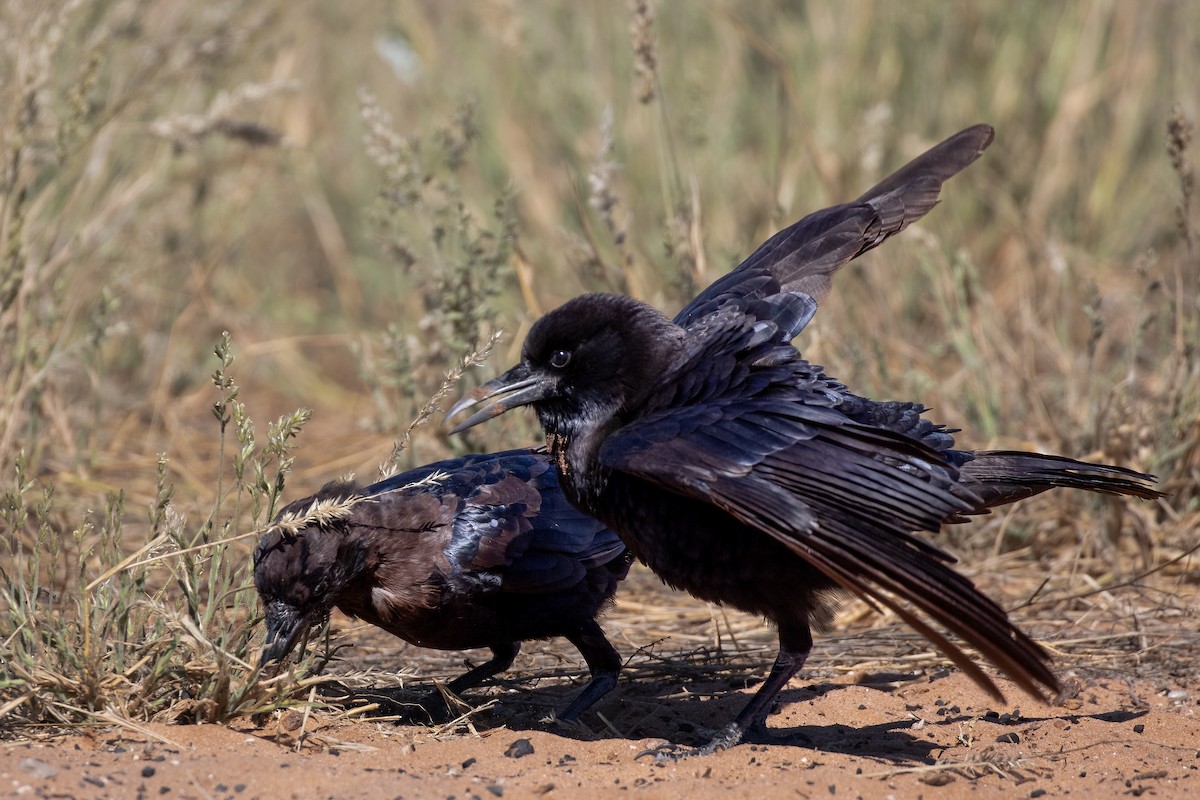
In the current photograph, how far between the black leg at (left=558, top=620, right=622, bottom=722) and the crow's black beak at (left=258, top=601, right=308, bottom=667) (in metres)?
0.92

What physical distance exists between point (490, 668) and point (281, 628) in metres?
0.90

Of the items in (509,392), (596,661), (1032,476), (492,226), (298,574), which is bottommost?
(596,661)

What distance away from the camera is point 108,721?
3291mm

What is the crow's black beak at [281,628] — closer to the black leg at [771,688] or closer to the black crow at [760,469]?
the black crow at [760,469]

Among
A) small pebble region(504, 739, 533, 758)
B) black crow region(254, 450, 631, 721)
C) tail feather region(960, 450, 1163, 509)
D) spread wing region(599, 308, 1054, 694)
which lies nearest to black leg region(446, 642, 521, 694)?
black crow region(254, 450, 631, 721)

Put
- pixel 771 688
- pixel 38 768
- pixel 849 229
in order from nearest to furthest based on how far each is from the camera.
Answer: pixel 38 768 < pixel 771 688 < pixel 849 229

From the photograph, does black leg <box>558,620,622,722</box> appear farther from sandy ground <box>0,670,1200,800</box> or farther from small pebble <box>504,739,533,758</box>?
small pebble <box>504,739,533,758</box>

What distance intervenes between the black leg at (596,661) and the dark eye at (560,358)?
33.6 inches

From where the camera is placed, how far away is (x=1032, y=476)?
3.88 meters

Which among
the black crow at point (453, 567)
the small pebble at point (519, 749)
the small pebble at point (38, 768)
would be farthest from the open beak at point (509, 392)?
the small pebble at point (38, 768)

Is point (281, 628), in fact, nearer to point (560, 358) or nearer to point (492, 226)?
point (560, 358)

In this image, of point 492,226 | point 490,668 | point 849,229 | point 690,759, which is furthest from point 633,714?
point 492,226

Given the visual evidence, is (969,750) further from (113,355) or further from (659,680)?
(113,355)

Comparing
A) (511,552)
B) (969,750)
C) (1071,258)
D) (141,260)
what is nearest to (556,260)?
(141,260)
